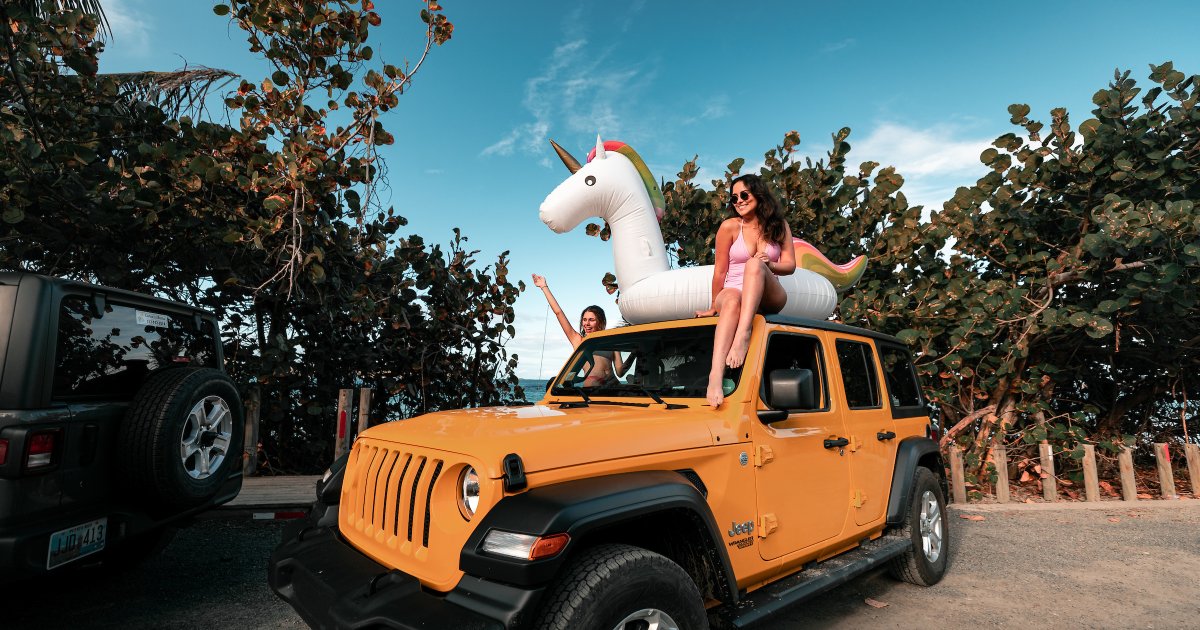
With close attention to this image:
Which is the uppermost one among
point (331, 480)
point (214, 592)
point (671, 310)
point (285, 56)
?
point (285, 56)

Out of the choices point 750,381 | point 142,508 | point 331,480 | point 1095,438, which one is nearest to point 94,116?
point 142,508

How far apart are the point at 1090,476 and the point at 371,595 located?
334 inches

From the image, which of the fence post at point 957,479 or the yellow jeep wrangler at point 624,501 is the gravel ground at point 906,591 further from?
the fence post at point 957,479

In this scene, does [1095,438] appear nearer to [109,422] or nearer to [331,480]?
[331,480]

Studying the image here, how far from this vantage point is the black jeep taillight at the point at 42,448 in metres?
2.65

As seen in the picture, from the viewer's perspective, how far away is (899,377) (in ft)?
14.6

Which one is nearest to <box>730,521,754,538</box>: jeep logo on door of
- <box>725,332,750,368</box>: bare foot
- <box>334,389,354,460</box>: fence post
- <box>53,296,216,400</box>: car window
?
<box>725,332,750,368</box>: bare foot

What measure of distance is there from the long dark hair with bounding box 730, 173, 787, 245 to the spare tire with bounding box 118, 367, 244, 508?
3.50 meters

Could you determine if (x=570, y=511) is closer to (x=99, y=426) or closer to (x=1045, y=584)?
(x=99, y=426)

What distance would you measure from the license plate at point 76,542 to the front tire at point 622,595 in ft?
8.04

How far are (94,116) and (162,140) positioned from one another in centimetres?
54

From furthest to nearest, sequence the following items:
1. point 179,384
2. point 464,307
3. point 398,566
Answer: point 464,307
point 179,384
point 398,566

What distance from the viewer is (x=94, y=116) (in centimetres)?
559

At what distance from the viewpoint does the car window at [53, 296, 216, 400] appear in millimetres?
3115
